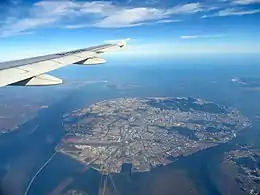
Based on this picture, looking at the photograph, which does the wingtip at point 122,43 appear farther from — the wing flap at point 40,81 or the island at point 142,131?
the island at point 142,131

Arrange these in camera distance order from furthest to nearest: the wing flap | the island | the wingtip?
the island → the wingtip → the wing flap

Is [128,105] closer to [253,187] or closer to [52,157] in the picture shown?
[52,157]

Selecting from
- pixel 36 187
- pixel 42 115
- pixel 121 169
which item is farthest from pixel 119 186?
pixel 42 115

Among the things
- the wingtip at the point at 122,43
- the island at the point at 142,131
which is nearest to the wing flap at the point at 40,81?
the wingtip at the point at 122,43

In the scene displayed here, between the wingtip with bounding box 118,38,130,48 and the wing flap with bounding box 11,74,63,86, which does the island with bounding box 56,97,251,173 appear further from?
the wing flap with bounding box 11,74,63,86

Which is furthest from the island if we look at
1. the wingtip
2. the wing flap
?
the wing flap

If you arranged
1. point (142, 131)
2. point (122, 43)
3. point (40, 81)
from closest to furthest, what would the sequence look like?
point (40, 81)
point (122, 43)
point (142, 131)

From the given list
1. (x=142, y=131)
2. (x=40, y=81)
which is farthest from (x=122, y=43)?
(x=142, y=131)

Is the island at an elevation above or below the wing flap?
below

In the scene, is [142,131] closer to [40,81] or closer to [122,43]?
[122,43]
